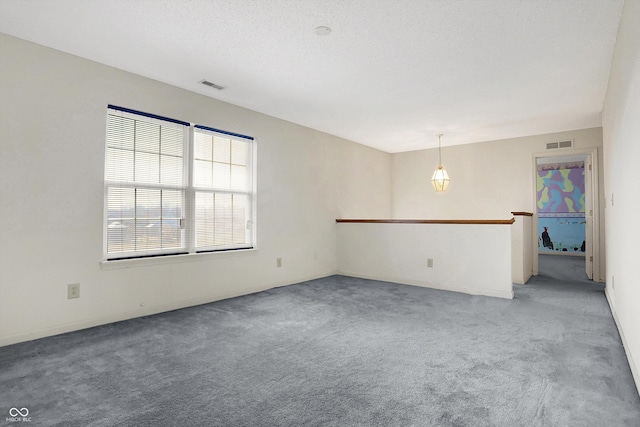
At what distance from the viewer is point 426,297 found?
420 cm

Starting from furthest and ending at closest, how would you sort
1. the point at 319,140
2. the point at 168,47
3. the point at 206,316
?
the point at 319,140 → the point at 206,316 → the point at 168,47

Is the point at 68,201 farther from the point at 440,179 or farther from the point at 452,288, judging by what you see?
the point at 440,179

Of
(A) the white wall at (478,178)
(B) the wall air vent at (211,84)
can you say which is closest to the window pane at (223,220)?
(B) the wall air vent at (211,84)

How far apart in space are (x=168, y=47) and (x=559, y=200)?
957 cm

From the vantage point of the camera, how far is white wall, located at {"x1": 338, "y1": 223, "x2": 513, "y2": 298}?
4.29 m

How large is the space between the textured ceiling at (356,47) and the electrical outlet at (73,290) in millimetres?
2037

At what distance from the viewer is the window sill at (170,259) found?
3.22m

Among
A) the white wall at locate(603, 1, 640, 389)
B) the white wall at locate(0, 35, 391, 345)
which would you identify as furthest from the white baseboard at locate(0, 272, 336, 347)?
the white wall at locate(603, 1, 640, 389)

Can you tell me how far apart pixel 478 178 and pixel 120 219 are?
585cm

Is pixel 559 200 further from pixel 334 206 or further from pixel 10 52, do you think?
pixel 10 52

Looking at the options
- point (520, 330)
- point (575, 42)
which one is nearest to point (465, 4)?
point (575, 42)

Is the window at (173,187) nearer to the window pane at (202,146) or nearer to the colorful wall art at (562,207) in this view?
the window pane at (202,146)

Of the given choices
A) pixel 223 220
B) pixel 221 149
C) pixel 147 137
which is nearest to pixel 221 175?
pixel 221 149

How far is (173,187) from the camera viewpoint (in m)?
3.73
